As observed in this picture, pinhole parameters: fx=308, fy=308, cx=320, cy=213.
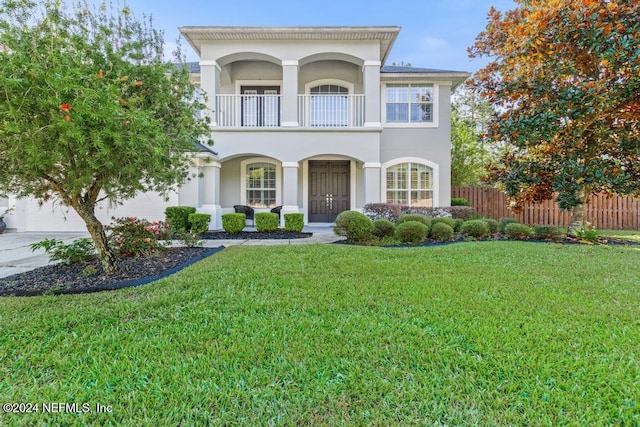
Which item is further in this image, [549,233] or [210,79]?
[210,79]

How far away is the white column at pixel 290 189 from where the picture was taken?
36.9 feet

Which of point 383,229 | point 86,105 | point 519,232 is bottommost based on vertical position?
point 519,232

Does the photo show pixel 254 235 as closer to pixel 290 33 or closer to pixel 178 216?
pixel 178 216

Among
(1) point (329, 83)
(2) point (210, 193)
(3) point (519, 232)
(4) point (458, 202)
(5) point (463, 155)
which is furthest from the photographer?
(5) point (463, 155)

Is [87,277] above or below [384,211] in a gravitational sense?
below

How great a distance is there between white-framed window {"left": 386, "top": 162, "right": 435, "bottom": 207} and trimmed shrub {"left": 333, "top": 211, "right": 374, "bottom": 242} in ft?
16.6

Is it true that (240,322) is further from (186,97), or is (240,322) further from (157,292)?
(186,97)

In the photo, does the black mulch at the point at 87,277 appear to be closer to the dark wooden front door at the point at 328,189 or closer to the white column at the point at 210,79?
the white column at the point at 210,79

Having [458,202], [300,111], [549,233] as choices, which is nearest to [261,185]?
[300,111]

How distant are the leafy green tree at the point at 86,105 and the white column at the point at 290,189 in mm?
5673

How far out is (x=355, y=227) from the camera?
8055mm

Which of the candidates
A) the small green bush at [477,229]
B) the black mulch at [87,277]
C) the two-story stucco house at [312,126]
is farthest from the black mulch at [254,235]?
the small green bush at [477,229]

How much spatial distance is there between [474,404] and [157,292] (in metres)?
3.62

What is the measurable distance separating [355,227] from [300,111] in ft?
20.0
